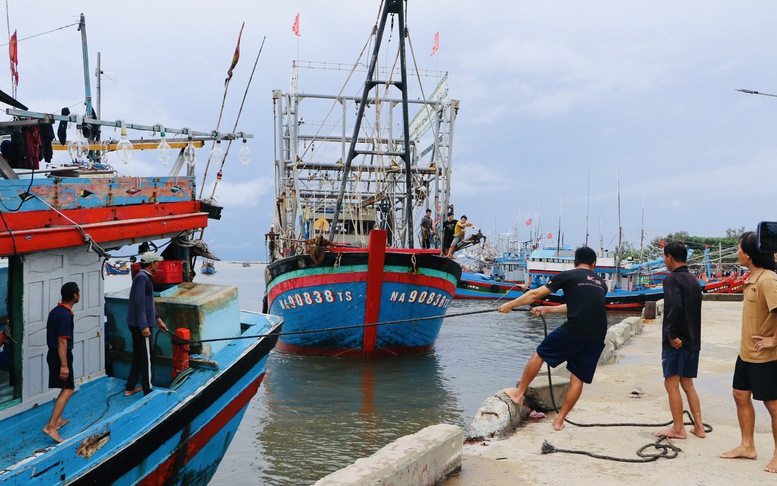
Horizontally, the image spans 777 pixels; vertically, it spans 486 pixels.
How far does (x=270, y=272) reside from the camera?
16.2 m

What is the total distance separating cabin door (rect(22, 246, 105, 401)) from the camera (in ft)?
17.8

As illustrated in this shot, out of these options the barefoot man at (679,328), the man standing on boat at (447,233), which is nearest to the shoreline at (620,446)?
the barefoot man at (679,328)

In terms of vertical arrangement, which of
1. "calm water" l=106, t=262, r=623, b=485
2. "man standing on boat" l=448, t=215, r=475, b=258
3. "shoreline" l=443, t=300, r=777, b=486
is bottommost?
"calm water" l=106, t=262, r=623, b=485

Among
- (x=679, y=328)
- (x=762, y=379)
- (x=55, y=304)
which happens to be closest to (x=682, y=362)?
(x=679, y=328)

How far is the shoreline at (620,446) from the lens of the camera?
191 inches

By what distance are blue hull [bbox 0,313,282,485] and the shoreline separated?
2.50 m

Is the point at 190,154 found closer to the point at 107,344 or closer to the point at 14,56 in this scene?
the point at 107,344

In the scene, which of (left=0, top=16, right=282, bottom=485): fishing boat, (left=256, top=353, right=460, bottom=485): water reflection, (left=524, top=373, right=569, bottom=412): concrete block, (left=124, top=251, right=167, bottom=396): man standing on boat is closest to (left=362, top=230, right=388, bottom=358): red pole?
(left=256, top=353, right=460, bottom=485): water reflection

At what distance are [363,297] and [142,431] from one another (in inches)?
356

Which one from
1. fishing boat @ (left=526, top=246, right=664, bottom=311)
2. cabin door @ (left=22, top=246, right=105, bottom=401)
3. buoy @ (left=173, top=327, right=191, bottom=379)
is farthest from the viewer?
fishing boat @ (left=526, top=246, right=664, bottom=311)

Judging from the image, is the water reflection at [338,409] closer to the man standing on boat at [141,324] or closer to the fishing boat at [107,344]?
the fishing boat at [107,344]

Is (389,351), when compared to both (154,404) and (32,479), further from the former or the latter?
(32,479)

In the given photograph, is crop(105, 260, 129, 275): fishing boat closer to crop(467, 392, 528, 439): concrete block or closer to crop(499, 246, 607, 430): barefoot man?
crop(467, 392, 528, 439): concrete block

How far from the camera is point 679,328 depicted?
5.64m
